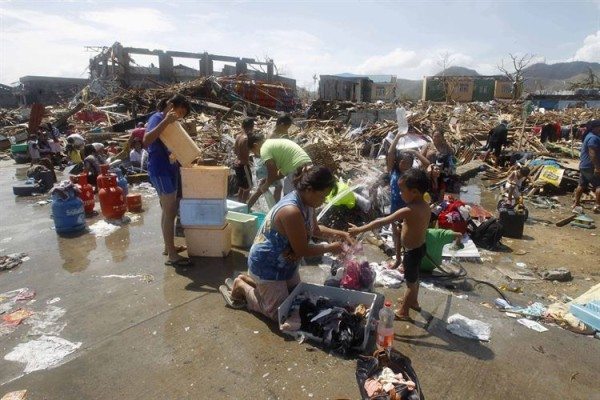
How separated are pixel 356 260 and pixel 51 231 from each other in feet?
16.4

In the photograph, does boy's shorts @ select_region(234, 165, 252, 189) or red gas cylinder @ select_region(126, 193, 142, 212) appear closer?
boy's shorts @ select_region(234, 165, 252, 189)

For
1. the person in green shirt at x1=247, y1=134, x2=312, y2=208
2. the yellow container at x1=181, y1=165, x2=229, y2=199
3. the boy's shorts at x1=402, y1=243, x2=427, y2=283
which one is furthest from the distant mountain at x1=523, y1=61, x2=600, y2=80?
the yellow container at x1=181, y1=165, x2=229, y2=199

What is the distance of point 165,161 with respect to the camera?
4.38 metres

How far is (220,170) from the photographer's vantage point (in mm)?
4418

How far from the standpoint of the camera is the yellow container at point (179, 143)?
4.29 meters

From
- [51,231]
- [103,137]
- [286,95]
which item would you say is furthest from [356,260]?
[286,95]

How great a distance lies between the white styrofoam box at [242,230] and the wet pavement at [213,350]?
0.67m

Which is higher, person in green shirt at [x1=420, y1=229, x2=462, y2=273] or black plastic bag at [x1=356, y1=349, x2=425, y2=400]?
person in green shirt at [x1=420, y1=229, x2=462, y2=273]

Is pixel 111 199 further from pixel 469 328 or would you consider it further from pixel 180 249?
pixel 469 328

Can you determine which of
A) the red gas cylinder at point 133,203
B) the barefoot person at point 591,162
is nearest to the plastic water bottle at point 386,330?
the red gas cylinder at point 133,203

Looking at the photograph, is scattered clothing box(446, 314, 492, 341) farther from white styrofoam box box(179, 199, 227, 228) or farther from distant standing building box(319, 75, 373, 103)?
distant standing building box(319, 75, 373, 103)

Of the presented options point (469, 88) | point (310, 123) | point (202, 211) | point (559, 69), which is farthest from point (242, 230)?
point (559, 69)

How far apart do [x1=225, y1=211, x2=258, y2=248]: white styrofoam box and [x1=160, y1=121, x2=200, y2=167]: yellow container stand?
1.15m

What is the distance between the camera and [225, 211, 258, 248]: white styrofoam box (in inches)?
204
